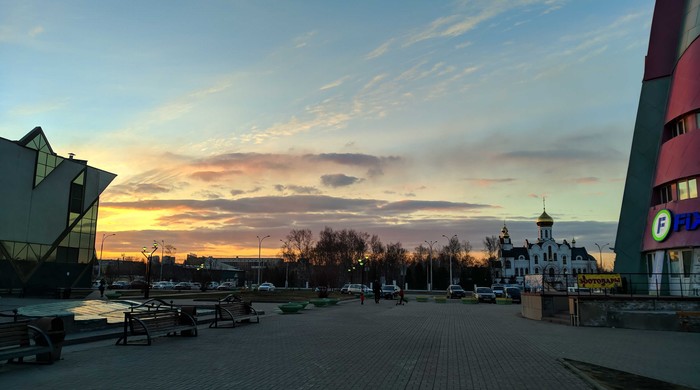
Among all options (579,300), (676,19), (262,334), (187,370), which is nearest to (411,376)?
(187,370)

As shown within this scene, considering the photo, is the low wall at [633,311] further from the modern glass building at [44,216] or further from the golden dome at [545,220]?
the golden dome at [545,220]

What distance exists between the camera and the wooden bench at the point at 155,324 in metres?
13.4

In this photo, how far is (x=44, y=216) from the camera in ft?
174

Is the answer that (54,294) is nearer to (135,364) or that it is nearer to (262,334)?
(262,334)

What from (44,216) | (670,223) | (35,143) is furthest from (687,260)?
(35,143)

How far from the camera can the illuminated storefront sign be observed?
2564 cm

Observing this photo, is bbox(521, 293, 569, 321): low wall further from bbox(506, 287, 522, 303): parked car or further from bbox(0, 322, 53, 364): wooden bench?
bbox(506, 287, 522, 303): parked car

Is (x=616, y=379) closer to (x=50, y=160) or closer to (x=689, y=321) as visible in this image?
(x=689, y=321)

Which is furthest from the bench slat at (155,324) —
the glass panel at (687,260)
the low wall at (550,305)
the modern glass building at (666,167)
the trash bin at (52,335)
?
the glass panel at (687,260)

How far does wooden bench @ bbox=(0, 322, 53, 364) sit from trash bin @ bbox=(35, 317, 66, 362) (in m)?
0.06

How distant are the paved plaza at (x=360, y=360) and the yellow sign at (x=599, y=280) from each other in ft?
18.3

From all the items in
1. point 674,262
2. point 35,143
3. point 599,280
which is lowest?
point 599,280

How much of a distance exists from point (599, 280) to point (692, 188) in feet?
27.0

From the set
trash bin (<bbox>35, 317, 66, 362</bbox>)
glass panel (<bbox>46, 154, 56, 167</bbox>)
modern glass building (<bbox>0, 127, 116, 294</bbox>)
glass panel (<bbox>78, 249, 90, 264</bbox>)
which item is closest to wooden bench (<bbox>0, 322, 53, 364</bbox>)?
trash bin (<bbox>35, 317, 66, 362</bbox>)
